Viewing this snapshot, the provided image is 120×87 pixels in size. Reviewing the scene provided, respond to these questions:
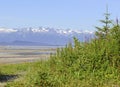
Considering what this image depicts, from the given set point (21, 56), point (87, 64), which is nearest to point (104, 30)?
point (87, 64)

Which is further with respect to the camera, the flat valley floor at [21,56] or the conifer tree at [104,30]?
the flat valley floor at [21,56]

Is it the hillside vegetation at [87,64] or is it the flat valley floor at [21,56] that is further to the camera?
the flat valley floor at [21,56]

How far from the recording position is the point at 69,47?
30.1 meters

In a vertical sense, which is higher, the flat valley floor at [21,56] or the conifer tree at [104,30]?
the conifer tree at [104,30]

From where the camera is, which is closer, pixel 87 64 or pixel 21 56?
pixel 87 64

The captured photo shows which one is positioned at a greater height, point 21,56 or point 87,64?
point 87,64

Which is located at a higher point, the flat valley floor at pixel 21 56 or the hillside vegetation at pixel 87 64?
the hillside vegetation at pixel 87 64

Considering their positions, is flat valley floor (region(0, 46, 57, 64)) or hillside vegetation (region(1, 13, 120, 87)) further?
flat valley floor (region(0, 46, 57, 64))

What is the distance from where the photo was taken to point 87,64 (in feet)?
88.8

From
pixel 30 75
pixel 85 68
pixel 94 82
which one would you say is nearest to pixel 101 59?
pixel 85 68

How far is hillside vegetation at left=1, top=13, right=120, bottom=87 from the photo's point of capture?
23.7 m

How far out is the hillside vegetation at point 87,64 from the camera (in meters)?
23.7

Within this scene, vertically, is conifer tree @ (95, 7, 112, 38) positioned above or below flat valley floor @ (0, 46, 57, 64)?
above

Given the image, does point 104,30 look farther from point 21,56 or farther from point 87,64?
point 21,56
